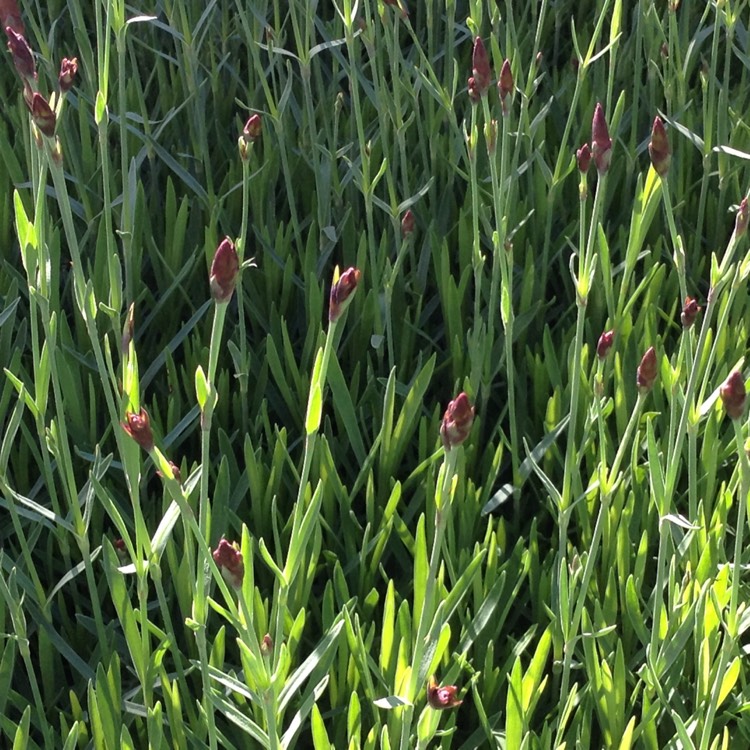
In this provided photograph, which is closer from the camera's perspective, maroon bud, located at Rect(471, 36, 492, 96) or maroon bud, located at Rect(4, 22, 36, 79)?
maroon bud, located at Rect(4, 22, 36, 79)

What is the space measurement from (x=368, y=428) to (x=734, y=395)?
624 mm

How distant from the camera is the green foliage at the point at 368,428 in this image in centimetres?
77

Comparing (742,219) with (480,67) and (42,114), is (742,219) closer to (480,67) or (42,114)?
(480,67)

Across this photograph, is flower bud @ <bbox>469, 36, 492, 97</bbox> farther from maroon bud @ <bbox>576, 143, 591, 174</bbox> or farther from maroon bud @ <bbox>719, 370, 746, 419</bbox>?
maroon bud @ <bbox>719, 370, 746, 419</bbox>

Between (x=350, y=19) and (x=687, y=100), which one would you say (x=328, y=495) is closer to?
(x=350, y=19)

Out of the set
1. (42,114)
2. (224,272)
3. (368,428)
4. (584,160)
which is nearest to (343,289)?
(224,272)

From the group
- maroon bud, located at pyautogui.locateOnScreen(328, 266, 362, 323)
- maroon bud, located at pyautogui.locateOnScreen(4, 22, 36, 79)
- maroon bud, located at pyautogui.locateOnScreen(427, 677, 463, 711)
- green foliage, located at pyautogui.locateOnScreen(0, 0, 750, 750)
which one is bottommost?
green foliage, located at pyautogui.locateOnScreen(0, 0, 750, 750)

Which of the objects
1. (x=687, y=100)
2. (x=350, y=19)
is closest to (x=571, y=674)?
(x=350, y=19)

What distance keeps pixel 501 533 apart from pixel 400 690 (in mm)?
305

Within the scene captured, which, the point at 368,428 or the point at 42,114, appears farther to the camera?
the point at 368,428

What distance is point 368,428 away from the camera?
1.19 m

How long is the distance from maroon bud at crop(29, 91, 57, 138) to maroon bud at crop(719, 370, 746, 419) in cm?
42

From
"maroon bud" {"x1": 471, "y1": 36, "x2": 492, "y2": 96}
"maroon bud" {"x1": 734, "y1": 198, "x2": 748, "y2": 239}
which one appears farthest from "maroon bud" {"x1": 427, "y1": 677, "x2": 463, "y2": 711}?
"maroon bud" {"x1": 471, "y1": 36, "x2": 492, "y2": 96}

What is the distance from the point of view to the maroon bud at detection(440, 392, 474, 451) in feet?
1.74
